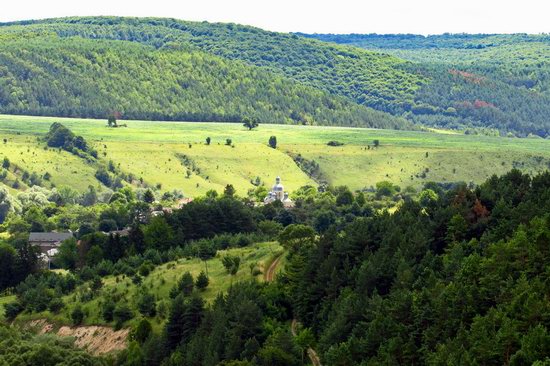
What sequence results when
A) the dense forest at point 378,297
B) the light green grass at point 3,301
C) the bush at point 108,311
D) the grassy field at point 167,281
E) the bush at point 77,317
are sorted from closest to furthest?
the dense forest at point 378,297 < the grassy field at point 167,281 < the bush at point 108,311 < the bush at point 77,317 < the light green grass at point 3,301

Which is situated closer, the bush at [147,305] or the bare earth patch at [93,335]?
the bare earth patch at [93,335]

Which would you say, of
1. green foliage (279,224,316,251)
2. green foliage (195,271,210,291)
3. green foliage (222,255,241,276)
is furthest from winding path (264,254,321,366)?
green foliage (195,271,210,291)

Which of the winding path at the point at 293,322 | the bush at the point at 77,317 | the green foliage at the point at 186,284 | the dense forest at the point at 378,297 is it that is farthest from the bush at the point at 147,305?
the winding path at the point at 293,322

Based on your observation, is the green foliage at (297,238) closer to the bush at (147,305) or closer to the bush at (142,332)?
the bush at (147,305)

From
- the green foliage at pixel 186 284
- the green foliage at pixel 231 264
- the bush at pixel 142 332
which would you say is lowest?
the bush at pixel 142 332

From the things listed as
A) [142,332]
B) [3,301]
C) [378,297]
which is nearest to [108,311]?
[142,332]

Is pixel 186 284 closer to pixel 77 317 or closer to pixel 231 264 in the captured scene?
pixel 231 264
